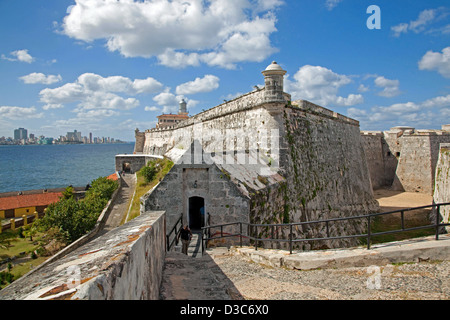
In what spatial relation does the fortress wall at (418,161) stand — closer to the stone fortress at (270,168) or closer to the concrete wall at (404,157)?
the concrete wall at (404,157)

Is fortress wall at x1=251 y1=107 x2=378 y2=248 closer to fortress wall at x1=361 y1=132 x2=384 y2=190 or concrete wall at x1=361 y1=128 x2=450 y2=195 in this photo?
concrete wall at x1=361 y1=128 x2=450 y2=195

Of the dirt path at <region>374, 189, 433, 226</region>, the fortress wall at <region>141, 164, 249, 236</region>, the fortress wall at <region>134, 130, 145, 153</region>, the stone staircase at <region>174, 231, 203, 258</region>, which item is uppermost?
the fortress wall at <region>134, 130, 145, 153</region>

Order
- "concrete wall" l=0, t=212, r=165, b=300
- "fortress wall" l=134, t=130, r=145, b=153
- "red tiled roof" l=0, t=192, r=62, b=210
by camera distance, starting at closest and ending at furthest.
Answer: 1. "concrete wall" l=0, t=212, r=165, b=300
2. "red tiled roof" l=0, t=192, r=62, b=210
3. "fortress wall" l=134, t=130, r=145, b=153

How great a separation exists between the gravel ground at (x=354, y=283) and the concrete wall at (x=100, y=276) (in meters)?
2.09

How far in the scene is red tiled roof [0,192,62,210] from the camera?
113 ft

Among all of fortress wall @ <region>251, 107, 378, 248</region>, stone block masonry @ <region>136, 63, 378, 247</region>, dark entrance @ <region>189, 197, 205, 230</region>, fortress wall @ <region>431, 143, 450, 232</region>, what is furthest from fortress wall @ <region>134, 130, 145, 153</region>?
fortress wall @ <region>431, 143, 450, 232</region>

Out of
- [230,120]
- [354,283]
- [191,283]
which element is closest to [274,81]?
[230,120]

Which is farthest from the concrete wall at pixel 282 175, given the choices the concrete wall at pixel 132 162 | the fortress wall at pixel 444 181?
the concrete wall at pixel 132 162

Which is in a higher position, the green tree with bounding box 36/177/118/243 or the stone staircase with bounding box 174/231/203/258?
the stone staircase with bounding box 174/231/203/258

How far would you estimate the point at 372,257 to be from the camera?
4.93 meters

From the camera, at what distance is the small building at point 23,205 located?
33.9 m

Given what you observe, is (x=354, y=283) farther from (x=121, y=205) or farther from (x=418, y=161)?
(x=418, y=161)
